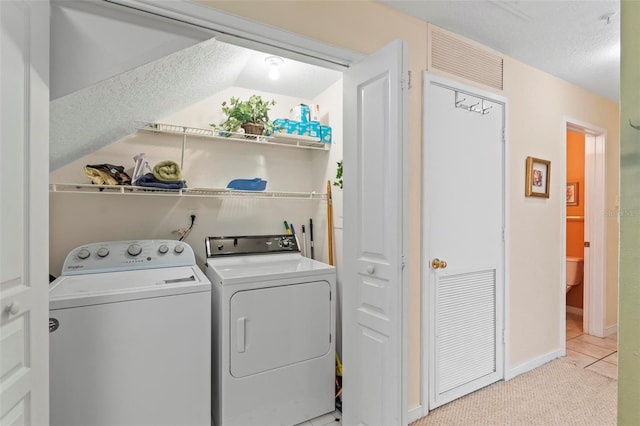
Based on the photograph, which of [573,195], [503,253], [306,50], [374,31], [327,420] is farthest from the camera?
[573,195]

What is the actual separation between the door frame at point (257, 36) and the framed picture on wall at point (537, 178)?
1.69 m

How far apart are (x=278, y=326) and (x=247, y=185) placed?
1136mm

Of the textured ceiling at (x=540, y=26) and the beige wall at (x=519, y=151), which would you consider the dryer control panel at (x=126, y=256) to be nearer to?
the beige wall at (x=519, y=151)

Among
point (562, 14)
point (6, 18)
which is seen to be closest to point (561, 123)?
point (562, 14)

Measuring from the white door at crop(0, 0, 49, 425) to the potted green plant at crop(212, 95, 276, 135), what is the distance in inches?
54.6

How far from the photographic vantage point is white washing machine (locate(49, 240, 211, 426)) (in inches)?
56.1

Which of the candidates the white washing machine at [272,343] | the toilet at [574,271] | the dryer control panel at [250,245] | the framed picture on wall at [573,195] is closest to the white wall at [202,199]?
the dryer control panel at [250,245]

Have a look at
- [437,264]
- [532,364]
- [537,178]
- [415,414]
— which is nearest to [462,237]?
[437,264]

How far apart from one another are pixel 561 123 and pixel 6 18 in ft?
11.8

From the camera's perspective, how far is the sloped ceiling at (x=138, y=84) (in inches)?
51.7

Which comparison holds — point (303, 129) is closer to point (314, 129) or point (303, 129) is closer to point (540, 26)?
point (314, 129)

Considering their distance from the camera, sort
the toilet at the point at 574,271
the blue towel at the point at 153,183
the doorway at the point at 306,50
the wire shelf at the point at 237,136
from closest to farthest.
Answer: the doorway at the point at 306,50 → the blue towel at the point at 153,183 → the wire shelf at the point at 237,136 → the toilet at the point at 574,271

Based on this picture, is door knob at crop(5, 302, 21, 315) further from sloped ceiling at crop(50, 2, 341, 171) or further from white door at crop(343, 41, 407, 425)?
white door at crop(343, 41, 407, 425)

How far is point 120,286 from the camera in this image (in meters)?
Result: 1.64
